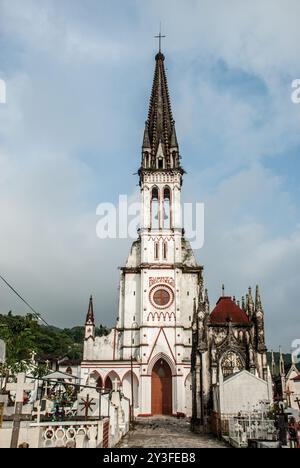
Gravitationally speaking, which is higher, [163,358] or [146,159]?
[146,159]

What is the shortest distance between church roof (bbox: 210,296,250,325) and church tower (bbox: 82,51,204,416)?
235 cm

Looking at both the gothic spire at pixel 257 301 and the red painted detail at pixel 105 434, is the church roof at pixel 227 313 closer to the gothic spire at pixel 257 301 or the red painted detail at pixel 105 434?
the gothic spire at pixel 257 301

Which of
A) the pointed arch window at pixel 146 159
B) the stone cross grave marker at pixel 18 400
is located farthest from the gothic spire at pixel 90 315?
the stone cross grave marker at pixel 18 400

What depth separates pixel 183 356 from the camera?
3641cm

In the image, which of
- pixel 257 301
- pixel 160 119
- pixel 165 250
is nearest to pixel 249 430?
pixel 257 301

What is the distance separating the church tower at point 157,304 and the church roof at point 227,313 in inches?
92.6

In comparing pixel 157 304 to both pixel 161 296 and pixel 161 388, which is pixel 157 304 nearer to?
pixel 161 296

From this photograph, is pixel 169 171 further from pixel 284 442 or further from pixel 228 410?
pixel 284 442

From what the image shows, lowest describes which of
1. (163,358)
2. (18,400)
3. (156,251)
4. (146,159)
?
(18,400)

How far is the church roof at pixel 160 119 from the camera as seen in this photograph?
145 feet

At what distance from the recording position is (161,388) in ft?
118

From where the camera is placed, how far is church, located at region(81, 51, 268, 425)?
33.2m

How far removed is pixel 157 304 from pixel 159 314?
0.96 m

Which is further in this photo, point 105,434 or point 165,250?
point 165,250
